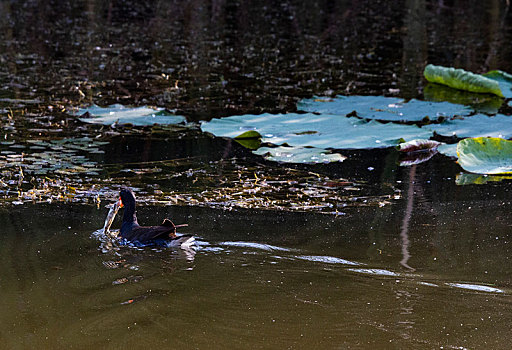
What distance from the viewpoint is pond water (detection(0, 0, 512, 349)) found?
3.62 metres

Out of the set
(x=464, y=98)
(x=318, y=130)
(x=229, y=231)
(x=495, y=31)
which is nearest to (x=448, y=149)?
(x=318, y=130)

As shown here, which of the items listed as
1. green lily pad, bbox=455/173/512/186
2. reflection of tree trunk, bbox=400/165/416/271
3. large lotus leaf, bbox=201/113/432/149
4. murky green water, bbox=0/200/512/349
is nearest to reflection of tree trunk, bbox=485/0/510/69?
large lotus leaf, bbox=201/113/432/149

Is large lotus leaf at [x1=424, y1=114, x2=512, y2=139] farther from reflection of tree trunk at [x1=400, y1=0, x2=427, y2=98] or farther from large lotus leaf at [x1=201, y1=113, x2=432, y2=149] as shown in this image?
reflection of tree trunk at [x1=400, y1=0, x2=427, y2=98]

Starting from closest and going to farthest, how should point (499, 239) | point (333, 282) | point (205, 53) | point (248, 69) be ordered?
point (333, 282), point (499, 239), point (248, 69), point (205, 53)

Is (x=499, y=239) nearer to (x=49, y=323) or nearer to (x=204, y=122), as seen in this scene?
(x=49, y=323)

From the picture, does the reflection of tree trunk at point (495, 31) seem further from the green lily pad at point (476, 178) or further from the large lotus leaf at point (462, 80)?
the green lily pad at point (476, 178)

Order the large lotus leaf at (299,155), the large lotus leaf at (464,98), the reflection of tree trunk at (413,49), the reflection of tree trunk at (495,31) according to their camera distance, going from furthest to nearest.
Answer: the reflection of tree trunk at (495,31) < the reflection of tree trunk at (413,49) < the large lotus leaf at (464,98) < the large lotus leaf at (299,155)

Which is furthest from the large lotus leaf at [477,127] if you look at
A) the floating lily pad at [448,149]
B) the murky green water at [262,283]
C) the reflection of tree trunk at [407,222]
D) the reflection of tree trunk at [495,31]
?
the reflection of tree trunk at [495,31]

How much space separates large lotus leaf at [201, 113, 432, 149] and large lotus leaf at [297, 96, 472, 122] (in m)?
0.46

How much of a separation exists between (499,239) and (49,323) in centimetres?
297

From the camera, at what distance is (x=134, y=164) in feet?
21.6

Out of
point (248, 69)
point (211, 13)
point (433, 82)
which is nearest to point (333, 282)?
point (433, 82)

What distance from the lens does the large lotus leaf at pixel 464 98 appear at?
29.7 ft

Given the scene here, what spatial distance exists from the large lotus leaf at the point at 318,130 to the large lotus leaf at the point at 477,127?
266mm
